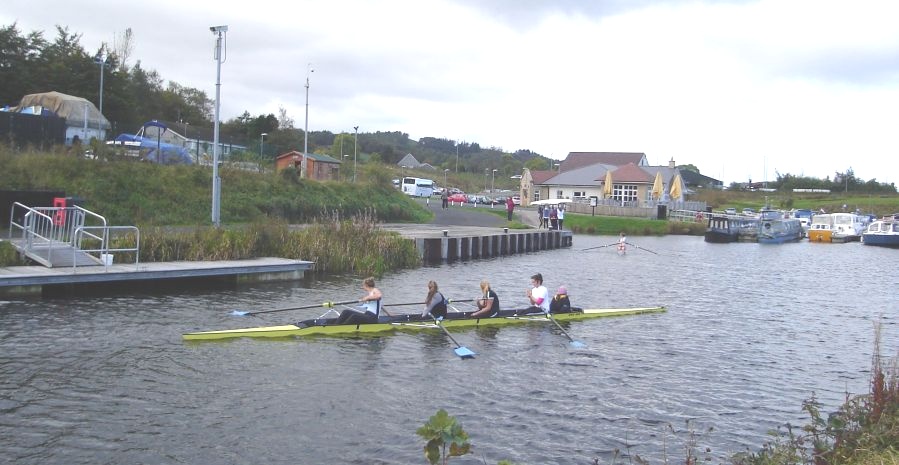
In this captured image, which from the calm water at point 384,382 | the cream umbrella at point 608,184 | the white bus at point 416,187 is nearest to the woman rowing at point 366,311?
the calm water at point 384,382

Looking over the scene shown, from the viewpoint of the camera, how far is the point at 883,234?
68312 mm

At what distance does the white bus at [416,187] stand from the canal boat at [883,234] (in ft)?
150

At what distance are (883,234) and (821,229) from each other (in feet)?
25.2

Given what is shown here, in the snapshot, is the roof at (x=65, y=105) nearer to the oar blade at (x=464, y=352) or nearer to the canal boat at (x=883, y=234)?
the oar blade at (x=464, y=352)

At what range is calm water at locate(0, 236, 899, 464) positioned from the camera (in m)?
12.4

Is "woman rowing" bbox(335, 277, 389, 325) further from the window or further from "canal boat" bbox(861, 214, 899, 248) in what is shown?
the window

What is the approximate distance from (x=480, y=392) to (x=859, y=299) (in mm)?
23617

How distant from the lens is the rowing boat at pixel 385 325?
1884 centimetres

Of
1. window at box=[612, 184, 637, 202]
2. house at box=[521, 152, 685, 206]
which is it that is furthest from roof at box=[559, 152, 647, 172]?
window at box=[612, 184, 637, 202]

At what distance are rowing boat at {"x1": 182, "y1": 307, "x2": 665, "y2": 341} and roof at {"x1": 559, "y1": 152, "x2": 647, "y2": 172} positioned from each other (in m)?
92.9

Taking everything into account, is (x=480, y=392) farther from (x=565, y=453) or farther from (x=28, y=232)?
(x=28, y=232)

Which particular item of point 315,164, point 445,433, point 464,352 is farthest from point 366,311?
point 315,164

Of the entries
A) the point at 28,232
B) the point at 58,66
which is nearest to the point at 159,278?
the point at 28,232

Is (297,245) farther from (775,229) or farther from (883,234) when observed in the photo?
(883,234)
